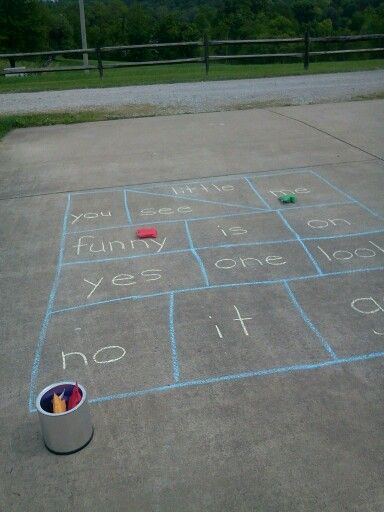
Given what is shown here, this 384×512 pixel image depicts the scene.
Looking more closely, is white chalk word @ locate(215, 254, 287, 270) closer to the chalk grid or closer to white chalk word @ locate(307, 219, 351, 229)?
the chalk grid

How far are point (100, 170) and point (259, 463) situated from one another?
18.9 feet

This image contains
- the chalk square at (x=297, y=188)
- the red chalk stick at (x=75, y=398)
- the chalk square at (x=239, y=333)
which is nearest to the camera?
the red chalk stick at (x=75, y=398)

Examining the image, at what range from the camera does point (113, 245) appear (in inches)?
207

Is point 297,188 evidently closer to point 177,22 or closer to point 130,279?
point 130,279

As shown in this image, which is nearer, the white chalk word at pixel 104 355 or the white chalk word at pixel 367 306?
the white chalk word at pixel 104 355

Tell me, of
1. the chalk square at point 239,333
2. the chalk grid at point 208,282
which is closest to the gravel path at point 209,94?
the chalk grid at point 208,282

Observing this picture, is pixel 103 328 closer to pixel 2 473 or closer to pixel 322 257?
pixel 2 473

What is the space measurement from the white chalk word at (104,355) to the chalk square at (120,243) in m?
1.48

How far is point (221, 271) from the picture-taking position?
4.62m

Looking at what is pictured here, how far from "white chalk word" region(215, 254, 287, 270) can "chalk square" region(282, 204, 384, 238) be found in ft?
1.95

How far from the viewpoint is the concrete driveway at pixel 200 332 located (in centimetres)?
264

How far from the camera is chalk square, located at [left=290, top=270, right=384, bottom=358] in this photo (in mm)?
3584

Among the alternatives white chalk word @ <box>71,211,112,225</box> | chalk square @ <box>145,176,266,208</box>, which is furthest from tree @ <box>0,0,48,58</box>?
white chalk word @ <box>71,211,112,225</box>

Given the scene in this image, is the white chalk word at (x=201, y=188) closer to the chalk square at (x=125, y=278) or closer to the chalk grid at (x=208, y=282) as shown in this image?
the chalk grid at (x=208, y=282)
